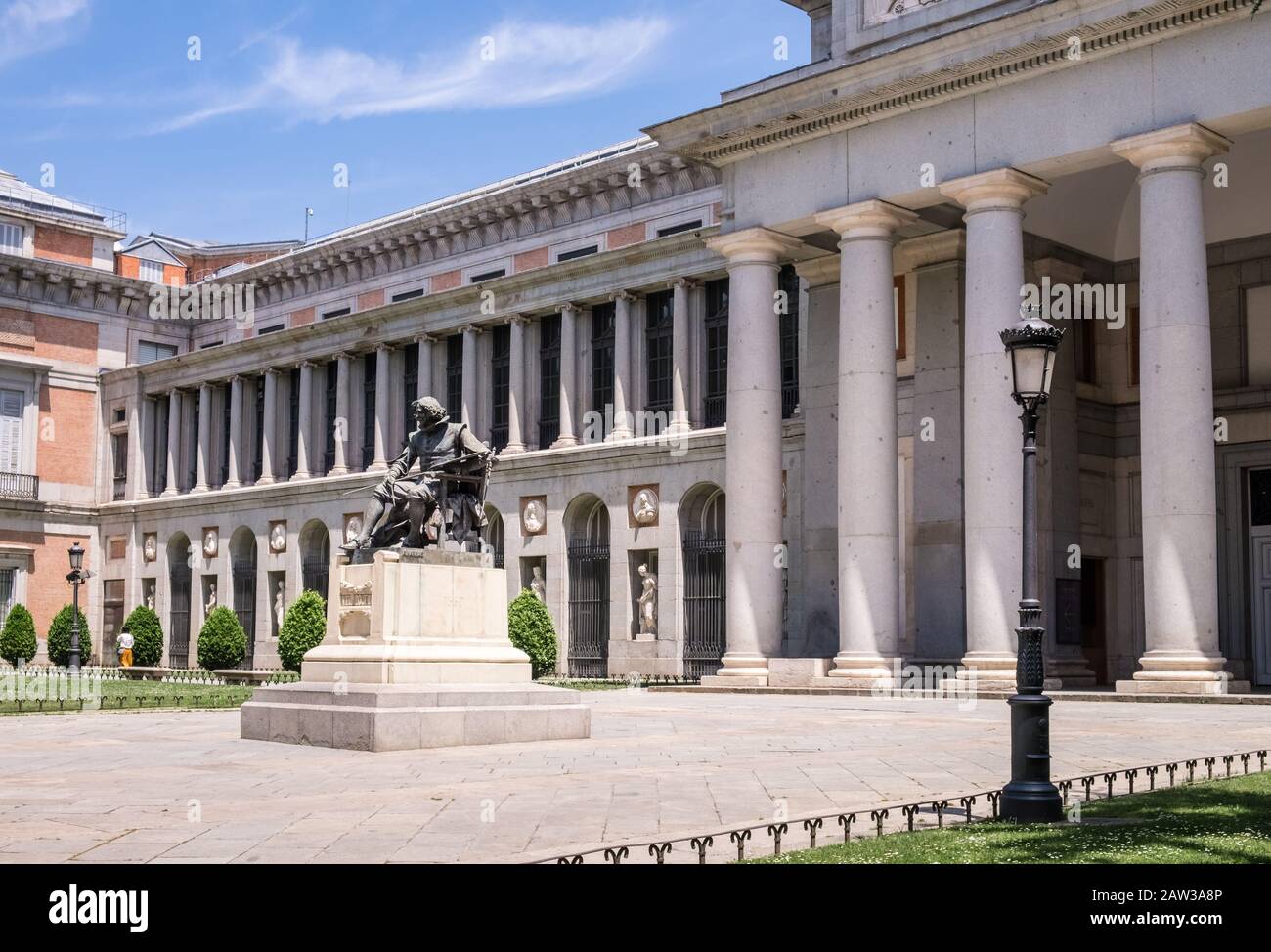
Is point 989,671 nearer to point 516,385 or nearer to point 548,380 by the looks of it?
point 548,380

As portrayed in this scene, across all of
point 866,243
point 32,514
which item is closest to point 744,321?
point 866,243

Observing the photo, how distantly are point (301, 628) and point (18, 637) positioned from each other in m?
20.3

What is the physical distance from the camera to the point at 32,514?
62.7 m

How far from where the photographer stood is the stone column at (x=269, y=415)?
5931 cm

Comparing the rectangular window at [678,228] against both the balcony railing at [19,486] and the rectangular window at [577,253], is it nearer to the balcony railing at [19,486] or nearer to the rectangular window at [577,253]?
the rectangular window at [577,253]

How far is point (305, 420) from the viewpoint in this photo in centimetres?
5775

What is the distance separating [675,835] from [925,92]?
2447 cm

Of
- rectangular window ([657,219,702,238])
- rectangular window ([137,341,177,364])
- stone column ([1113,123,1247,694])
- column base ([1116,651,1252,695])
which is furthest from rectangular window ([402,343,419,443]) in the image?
column base ([1116,651,1252,695])

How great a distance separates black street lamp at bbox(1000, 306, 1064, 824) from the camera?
11.3m

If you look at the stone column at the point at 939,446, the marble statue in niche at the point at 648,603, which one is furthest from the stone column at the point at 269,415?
the stone column at the point at 939,446

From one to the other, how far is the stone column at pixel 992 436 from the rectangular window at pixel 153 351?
46.2 m

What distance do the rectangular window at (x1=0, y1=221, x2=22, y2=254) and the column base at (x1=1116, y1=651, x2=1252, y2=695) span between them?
50.6 meters

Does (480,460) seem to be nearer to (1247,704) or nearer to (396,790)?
(396,790)

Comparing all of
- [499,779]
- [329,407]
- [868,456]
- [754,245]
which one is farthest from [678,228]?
[499,779]
